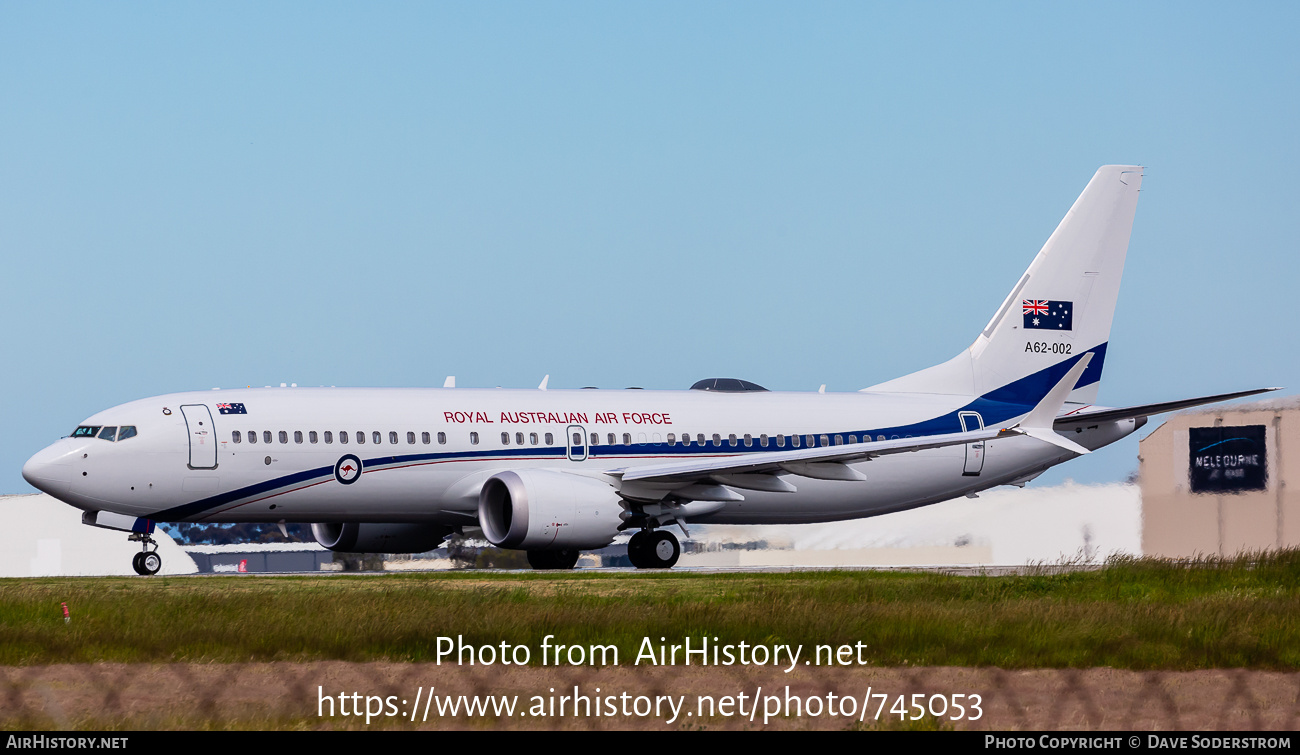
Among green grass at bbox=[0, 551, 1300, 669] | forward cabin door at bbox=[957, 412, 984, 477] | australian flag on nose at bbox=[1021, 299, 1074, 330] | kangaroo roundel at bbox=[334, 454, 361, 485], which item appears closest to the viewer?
green grass at bbox=[0, 551, 1300, 669]

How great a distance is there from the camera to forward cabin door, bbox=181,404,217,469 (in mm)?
29234

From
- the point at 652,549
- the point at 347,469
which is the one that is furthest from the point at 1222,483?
the point at 347,469

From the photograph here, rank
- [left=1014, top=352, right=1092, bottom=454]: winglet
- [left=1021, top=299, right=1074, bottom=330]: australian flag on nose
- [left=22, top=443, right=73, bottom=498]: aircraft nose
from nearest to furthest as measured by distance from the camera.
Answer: [left=22, top=443, right=73, bottom=498]: aircraft nose → [left=1014, top=352, right=1092, bottom=454]: winglet → [left=1021, top=299, right=1074, bottom=330]: australian flag on nose

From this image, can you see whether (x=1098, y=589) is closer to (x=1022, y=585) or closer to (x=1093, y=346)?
(x=1022, y=585)

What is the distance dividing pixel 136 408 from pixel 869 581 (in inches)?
568

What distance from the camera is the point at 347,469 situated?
99.0ft

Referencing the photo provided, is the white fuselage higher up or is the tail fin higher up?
the tail fin

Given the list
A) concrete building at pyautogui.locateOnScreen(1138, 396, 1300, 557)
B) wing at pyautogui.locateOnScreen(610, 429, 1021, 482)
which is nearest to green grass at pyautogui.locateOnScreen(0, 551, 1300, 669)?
wing at pyautogui.locateOnScreen(610, 429, 1021, 482)

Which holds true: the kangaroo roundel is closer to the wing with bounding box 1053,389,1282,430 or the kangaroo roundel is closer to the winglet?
the winglet

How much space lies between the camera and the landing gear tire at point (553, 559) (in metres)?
34.0

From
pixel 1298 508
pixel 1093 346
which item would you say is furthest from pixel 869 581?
pixel 1298 508

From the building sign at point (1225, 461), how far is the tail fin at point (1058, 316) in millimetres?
4552

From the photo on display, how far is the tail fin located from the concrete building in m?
3.42

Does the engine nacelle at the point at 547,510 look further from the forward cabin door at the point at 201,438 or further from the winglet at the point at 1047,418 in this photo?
the winglet at the point at 1047,418
